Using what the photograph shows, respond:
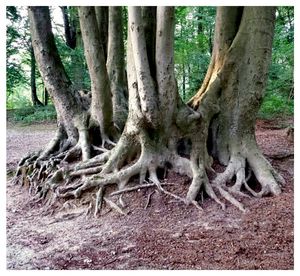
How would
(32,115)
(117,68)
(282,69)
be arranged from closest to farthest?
(117,68), (282,69), (32,115)

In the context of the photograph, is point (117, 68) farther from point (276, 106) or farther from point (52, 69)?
point (276, 106)

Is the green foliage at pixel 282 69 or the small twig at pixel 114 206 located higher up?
the green foliage at pixel 282 69

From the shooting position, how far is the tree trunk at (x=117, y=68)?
554 centimetres

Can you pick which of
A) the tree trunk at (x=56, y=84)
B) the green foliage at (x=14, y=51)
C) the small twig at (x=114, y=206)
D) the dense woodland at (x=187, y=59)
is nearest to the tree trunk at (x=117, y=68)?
the tree trunk at (x=56, y=84)

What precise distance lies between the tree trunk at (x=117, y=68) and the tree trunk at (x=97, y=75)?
0.51 metres

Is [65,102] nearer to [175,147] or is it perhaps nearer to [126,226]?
[175,147]

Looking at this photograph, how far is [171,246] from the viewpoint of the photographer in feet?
10.3

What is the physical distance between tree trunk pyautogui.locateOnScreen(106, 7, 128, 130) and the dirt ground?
6.19 ft

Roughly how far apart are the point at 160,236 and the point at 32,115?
823cm

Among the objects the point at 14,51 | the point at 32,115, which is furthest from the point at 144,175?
the point at 32,115

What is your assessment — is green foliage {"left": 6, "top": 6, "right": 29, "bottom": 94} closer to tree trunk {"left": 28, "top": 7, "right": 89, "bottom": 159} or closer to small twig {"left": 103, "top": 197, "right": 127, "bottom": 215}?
tree trunk {"left": 28, "top": 7, "right": 89, "bottom": 159}

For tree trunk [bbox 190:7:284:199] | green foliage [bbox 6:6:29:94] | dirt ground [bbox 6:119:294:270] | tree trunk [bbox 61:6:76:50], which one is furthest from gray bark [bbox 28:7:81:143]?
tree trunk [bbox 61:6:76:50]

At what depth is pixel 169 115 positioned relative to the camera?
13.5ft

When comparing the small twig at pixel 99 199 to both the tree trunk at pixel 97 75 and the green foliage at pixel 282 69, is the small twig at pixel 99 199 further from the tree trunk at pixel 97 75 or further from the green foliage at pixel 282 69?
the green foliage at pixel 282 69
